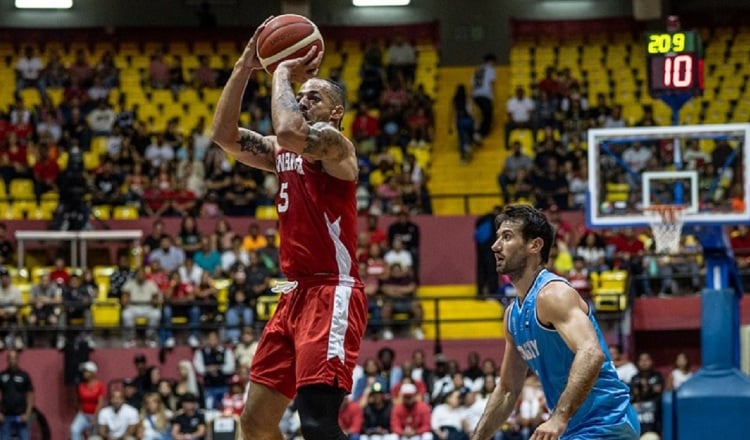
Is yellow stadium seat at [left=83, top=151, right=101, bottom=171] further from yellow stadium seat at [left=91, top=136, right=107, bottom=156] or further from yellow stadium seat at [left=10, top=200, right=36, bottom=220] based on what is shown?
yellow stadium seat at [left=10, top=200, right=36, bottom=220]

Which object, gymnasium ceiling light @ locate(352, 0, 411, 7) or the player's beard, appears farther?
gymnasium ceiling light @ locate(352, 0, 411, 7)

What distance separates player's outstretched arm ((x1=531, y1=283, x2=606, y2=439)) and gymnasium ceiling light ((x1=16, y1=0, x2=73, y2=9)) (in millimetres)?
24380

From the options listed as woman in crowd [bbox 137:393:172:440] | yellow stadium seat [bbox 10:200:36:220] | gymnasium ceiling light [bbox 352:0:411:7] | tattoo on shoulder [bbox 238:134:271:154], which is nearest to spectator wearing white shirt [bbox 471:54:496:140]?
gymnasium ceiling light [bbox 352:0:411:7]

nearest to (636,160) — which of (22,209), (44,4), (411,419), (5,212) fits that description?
(411,419)

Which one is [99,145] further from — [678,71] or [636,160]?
[678,71]

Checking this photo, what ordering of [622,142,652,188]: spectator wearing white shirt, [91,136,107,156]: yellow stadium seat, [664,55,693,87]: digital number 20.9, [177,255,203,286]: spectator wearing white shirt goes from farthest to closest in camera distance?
[91,136,107,156]: yellow stadium seat, [177,255,203,286]: spectator wearing white shirt, [622,142,652,188]: spectator wearing white shirt, [664,55,693,87]: digital number 20.9

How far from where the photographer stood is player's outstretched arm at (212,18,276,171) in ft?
22.6

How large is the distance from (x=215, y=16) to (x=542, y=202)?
36.1 feet

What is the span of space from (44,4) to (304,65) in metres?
23.2

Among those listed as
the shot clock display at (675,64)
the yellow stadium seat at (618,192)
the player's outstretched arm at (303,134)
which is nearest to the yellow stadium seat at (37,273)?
the yellow stadium seat at (618,192)

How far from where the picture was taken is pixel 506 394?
644 centimetres

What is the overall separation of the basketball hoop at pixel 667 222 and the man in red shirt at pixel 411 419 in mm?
3511

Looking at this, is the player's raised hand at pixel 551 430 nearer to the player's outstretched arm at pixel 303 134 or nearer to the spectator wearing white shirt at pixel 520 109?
the player's outstretched arm at pixel 303 134

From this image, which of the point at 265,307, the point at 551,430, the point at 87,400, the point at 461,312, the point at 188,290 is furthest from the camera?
the point at 461,312
